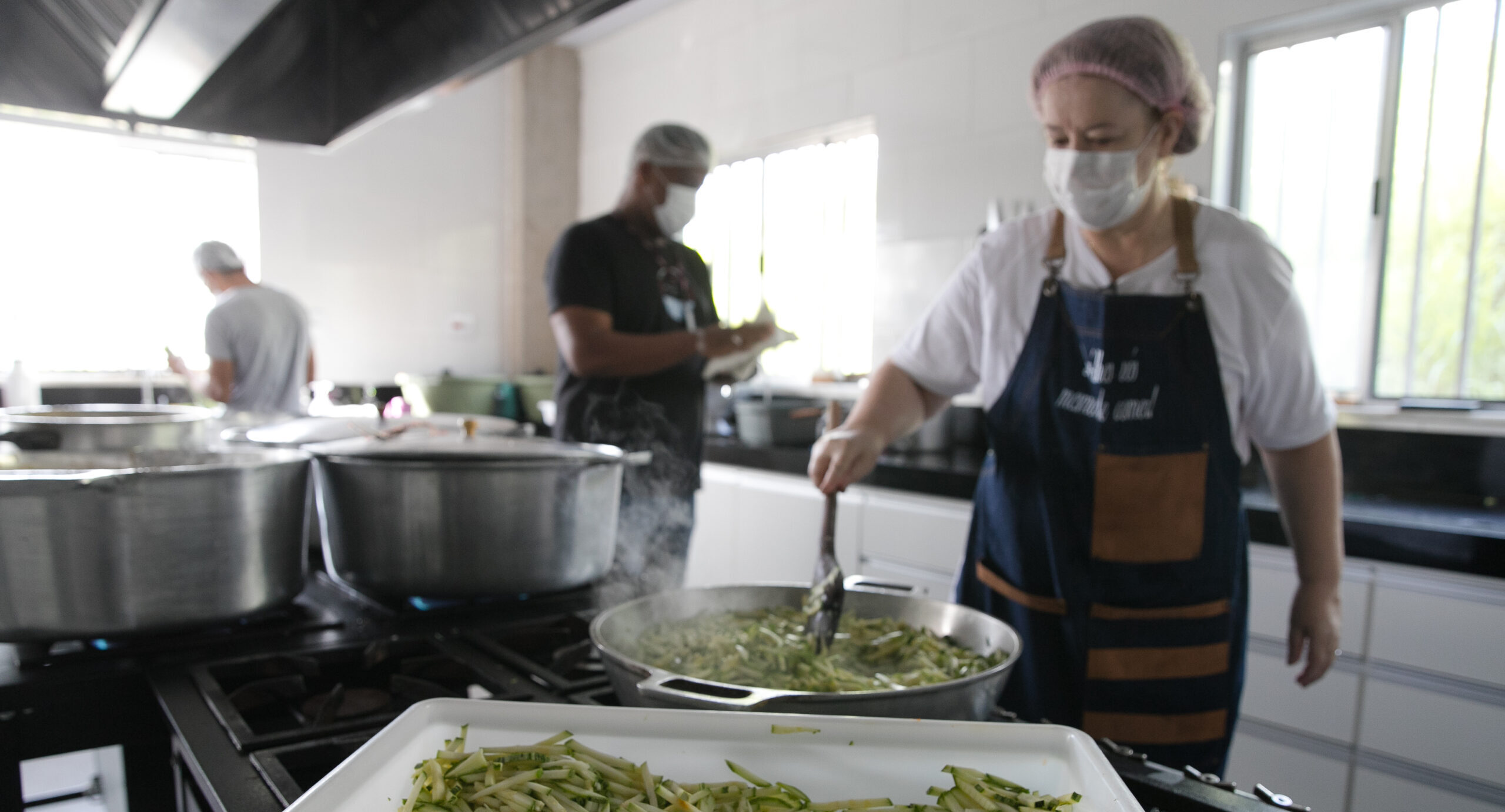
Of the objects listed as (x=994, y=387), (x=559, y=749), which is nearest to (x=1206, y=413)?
(x=994, y=387)

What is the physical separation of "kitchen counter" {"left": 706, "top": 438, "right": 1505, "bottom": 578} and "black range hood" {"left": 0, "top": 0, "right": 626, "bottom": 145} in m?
1.78

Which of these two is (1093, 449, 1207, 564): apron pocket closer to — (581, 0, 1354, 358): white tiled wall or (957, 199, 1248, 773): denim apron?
(957, 199, 1248, 773): denim apron

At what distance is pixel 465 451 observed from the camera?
103cm

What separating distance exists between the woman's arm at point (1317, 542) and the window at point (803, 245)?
226cm

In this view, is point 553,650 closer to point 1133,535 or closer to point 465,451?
point 465,451

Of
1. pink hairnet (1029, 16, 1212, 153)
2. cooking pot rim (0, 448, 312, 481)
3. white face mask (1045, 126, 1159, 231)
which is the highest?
pink hairnet (1029, 16, 1212, 153)

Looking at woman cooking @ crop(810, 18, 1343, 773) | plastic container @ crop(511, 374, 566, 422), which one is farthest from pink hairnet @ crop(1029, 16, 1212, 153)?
plastic container @ crop(511, 374, 566, 422)

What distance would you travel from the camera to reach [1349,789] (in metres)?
1.84

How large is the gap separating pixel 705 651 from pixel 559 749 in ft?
1.11

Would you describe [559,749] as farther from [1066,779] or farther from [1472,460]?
[1472,460]

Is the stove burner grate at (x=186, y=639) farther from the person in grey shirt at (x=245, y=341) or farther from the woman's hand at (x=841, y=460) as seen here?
the person in grey shirt at (x=245, y=341)

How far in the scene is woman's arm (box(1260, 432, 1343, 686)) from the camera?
1323 millimetres

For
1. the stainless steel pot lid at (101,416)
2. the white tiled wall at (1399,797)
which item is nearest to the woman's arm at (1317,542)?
the white tiled wall at (1399,797)

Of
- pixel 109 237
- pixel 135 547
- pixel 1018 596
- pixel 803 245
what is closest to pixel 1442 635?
pixel 1018 596
